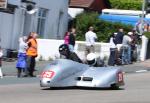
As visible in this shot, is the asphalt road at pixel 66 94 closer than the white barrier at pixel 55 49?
Yes

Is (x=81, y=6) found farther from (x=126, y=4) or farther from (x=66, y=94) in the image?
(x=66, y=94)

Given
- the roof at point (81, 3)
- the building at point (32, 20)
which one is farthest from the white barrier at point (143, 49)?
the roof at point (81, 3)

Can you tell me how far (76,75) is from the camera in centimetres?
1788

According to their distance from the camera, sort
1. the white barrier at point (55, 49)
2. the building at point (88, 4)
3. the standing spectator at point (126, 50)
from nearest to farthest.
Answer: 1. the standing spectator at point (126, 50)
2. the white barrier at point (55, 49)
3. the building at point (88, 4)

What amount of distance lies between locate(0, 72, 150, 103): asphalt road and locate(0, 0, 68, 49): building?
1245cm

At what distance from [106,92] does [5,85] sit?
11.6 ft

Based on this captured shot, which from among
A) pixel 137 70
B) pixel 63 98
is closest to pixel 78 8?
pixel 137 70

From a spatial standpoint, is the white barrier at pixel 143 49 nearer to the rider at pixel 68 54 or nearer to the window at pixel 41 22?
the window at pixel 41 22

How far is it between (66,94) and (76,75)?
4.92 ft

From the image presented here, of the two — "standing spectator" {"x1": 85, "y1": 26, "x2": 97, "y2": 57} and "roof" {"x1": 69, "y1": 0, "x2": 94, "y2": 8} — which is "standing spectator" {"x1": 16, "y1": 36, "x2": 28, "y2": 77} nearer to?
"standing spectator" {"x1": 85, "y1": 26, "x2": 97, "y2": 57}

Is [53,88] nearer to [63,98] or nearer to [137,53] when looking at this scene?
[63,98]

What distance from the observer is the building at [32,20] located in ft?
107

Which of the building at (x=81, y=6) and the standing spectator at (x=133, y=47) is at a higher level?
the building at (x=81, y=6)

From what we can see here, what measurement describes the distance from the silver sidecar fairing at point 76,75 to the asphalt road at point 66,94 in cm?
23
